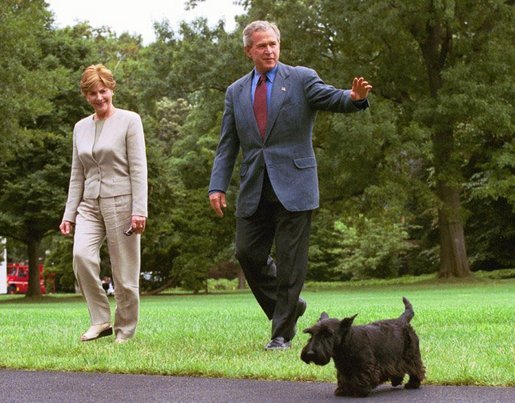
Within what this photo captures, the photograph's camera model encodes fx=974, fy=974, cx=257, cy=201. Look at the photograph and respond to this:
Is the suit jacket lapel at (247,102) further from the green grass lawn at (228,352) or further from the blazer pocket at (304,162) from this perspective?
the green grass lawn at (228,352)

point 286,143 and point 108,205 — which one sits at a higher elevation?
point 286,143

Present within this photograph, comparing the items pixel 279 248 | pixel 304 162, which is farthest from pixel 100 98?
pixel 279 248

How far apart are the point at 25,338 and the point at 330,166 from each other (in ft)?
84.6

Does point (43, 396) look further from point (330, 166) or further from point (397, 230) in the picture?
point (397, 230)

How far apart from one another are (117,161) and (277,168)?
164 cm

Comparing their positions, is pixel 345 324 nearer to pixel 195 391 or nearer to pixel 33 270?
pixel 195 391

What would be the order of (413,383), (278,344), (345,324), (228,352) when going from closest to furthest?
(345,324)
(413,383)
(228,352)
(278,344)

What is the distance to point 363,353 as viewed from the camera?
541 cm

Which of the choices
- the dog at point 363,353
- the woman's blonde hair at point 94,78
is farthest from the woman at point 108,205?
the dog at point 363,353

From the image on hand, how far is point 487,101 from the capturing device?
1254 inches

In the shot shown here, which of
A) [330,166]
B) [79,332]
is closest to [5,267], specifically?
[330,166]

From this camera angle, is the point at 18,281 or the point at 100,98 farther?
the point at 18,281

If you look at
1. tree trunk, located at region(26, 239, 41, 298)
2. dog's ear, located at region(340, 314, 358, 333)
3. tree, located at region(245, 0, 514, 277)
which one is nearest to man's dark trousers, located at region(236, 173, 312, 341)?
dog's ear, located at region(340, 314, 358, 333)

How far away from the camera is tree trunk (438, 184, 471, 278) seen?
35719 millimetres
